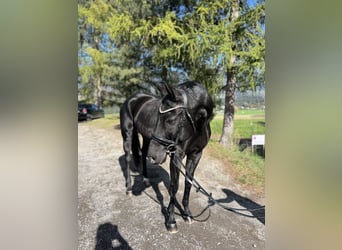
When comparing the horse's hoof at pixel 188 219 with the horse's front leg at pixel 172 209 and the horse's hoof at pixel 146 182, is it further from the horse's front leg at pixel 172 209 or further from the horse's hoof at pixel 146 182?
the horse's hoof at pixel 146 182

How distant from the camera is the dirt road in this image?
2369mm

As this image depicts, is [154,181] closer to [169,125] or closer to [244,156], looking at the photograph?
[169,125]

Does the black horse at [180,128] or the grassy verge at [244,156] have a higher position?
the black horse at [180,128]

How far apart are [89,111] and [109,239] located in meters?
10.7

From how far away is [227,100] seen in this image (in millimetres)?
6473

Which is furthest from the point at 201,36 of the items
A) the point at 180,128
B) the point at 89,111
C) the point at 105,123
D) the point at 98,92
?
the point at 89,111

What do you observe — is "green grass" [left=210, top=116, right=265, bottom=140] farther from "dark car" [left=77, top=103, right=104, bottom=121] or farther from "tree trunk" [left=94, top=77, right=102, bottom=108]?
"dark car" [left=77, top=103, right=104, bottom=121]

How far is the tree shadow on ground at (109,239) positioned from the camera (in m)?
2.31

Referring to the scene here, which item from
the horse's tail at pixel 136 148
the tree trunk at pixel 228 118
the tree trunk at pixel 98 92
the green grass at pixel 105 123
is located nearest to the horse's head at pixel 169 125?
the horse's tail at pixel 136 148

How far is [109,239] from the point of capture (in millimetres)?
2441
